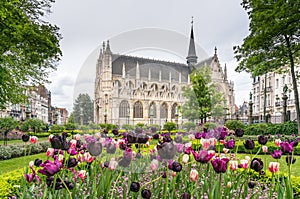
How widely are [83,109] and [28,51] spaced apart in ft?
36.5

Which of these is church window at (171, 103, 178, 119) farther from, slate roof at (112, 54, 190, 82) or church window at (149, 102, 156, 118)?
slate roof at (112, 54, 190, 82)

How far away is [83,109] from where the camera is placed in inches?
232

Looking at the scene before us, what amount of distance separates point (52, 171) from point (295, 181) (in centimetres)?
374

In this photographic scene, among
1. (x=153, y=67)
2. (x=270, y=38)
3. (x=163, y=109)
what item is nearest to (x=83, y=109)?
(x=153, y=67)

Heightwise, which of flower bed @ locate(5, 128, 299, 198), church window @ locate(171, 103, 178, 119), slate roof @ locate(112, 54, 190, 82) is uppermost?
slate roof @ locate(112, 54, 190, 82)

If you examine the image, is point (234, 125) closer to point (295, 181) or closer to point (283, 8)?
point (283, 8)

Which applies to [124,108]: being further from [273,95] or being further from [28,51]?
[273,95]

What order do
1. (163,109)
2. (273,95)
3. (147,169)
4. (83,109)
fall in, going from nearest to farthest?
1. (147,169)
2. (83,109)
3. (163,109)
4. (273,95)

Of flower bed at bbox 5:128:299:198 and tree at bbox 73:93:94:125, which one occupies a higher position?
tree at bbox 73:93:94:125

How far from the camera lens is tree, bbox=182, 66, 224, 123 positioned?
784 cm

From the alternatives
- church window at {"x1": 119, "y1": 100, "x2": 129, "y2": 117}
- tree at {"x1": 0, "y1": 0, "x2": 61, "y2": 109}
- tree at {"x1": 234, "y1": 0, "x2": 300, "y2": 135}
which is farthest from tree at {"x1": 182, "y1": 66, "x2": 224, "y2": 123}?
tree at {"x1": 0, "y1": 0, "x2": 61, "y2": 109}

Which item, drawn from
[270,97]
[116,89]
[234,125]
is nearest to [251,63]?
[234,125]

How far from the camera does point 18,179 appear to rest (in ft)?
12.9

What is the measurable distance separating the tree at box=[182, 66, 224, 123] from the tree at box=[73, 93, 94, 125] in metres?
2.94
